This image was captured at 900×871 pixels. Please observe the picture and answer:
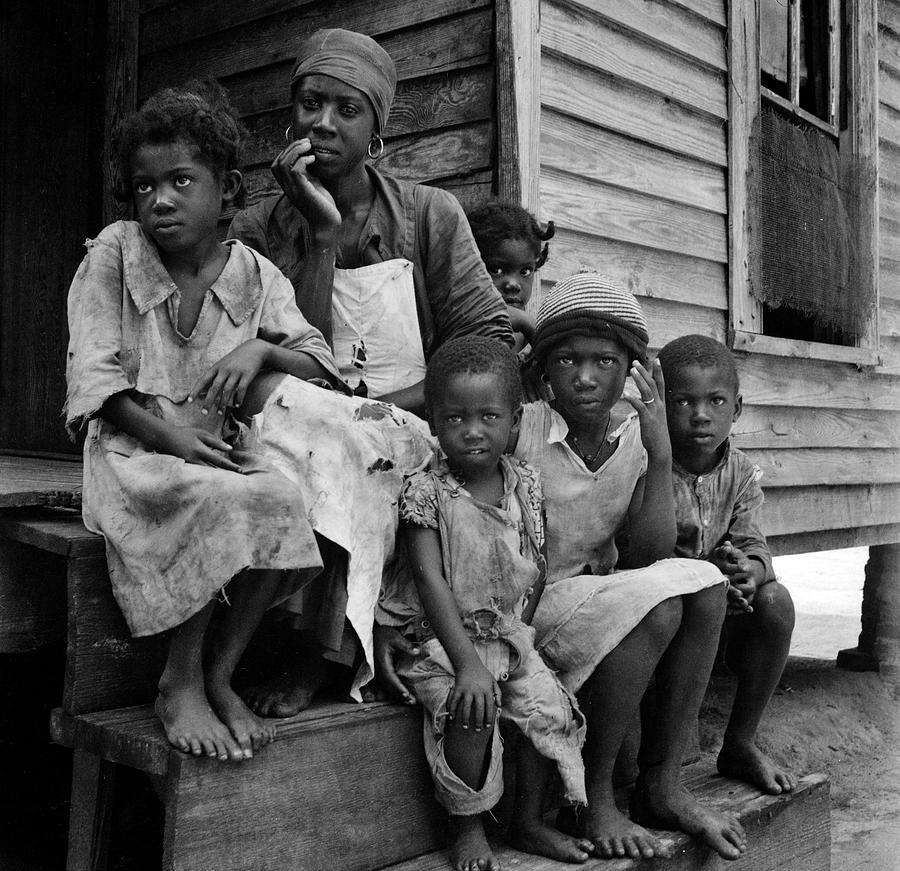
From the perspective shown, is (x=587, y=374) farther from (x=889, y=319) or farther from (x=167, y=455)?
(x=889, y=319)

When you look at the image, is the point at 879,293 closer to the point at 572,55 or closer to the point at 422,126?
the point at 572,55

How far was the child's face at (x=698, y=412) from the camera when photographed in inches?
120

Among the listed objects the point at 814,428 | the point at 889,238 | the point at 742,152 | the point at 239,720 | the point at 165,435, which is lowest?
the point at 239,720

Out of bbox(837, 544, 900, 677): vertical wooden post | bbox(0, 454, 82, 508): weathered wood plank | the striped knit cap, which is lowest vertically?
bbox(837, 544, 900, 677): vertical wooden post

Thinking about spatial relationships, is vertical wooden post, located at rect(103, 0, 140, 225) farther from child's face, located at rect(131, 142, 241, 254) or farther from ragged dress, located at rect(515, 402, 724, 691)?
ragged dress, located at rect(515, 402, 724, 691)

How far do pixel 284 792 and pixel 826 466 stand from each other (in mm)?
4546

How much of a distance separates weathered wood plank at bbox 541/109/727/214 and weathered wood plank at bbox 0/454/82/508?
221 cm

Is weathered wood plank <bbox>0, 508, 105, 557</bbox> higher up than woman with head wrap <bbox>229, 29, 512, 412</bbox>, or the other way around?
woman with head wrap <bbox>229, 29, 512, 412</bbox>

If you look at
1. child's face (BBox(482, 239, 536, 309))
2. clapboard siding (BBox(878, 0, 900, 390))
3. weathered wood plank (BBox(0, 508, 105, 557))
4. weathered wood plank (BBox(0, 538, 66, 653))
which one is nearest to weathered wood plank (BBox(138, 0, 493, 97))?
child's face (BBox(482, 239, 536, 309))

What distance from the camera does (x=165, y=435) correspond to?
2.30 m

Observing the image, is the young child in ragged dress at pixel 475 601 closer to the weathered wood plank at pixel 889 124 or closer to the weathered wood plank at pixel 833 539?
the weathered wood plank at pixel 833 539

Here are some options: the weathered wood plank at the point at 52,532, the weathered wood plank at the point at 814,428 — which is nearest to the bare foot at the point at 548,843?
the weathered wood plank at the point at 52,532

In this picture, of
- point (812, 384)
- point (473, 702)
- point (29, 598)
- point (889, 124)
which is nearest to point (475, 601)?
point (473, 702)

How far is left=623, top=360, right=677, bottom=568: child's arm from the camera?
8.89 feet
